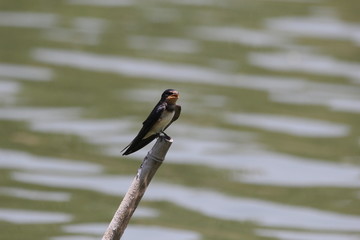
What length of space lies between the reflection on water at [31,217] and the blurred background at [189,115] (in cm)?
1

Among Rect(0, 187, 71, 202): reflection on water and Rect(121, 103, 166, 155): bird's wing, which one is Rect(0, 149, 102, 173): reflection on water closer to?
Rect(0, 187, 71, 202): reflection on water

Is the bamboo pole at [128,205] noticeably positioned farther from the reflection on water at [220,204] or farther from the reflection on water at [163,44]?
the reflection on water at [163,44]

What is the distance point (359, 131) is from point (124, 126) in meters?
2.09

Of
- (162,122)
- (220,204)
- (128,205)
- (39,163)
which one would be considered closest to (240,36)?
(39,163)

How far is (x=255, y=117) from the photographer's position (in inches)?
400

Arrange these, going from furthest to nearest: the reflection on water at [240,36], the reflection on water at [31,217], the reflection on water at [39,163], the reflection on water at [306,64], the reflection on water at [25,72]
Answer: the reflection on water at [240,36] → the reflection on water at [306,64] → the reflection on water at [25,72] → the reflection on water at [39,163] → the reflection on water at [31,217]

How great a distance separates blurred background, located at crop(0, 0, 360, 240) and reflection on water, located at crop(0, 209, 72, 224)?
0.6 inches

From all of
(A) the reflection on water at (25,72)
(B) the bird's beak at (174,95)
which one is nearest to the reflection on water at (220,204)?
(A) the reflection on water at (25,72)

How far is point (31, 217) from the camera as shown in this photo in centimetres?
773

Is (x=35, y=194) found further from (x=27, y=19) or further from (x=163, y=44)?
(x=27, y=19)

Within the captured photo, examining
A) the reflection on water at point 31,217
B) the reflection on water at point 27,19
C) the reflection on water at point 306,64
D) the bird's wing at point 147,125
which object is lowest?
the bird's wing at point 147,125

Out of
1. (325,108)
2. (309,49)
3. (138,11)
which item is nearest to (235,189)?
(325,108)

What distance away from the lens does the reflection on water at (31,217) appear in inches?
301

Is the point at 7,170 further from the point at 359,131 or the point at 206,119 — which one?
the point at 359,131
